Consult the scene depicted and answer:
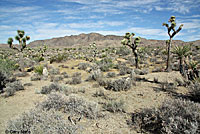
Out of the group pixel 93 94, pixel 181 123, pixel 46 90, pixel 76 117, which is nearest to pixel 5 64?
pixel 46 90

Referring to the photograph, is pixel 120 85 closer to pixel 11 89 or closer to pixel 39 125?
pixel 39 125

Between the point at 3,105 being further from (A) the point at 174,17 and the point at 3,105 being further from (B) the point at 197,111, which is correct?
(A) the point at 174,17

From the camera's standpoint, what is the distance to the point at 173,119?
3557 mm

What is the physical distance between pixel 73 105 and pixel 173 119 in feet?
10.9

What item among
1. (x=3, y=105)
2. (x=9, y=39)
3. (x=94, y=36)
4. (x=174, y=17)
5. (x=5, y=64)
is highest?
(x=94, y=36)

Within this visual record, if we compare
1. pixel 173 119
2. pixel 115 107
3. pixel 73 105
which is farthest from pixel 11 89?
pixel 173 119

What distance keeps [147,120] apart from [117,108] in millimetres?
1219

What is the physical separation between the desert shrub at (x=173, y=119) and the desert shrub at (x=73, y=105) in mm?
1472

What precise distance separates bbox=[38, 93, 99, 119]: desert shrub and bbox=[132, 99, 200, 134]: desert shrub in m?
1.47

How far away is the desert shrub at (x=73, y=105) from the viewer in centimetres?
497

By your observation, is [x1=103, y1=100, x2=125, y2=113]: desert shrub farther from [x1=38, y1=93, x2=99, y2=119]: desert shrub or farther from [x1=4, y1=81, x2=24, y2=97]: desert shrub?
[x1=4, y1=81, x2=24, y2=97]: desert shrub

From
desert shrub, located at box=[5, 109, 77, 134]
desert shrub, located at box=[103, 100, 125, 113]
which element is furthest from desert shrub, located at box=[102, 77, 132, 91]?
desert shrub, located at box=[5, 109, 77, 134]

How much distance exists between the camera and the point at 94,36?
489ft

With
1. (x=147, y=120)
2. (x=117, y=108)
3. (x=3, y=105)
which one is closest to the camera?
(x=147, y=120)
